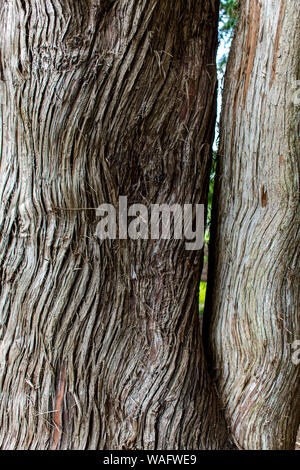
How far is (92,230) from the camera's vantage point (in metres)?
2.23

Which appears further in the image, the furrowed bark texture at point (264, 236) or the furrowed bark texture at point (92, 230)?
the furrowed bark texture at point (264, 236)

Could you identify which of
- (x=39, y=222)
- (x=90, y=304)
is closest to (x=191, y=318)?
(x=90, y=304)

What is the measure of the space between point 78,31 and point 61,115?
420 mm

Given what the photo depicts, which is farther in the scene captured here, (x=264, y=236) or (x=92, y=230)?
(x=264, y=236)

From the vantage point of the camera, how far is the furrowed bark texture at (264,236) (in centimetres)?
234

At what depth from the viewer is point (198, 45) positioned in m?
2.38

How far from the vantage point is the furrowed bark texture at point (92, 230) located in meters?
2.16

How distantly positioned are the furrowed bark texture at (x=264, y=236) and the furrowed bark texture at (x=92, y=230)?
0.94 ft

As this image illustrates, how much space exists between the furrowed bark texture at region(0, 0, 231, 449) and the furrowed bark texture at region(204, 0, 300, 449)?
0.94ft

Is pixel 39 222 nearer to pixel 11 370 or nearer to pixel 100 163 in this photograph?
pixel 100 163

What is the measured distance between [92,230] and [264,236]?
937mm

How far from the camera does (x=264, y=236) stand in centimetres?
238

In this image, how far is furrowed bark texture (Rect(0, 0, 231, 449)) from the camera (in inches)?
85.0

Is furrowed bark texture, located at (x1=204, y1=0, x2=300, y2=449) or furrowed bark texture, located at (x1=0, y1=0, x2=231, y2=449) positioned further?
furrowed bark texture, located at (x1=204, y1=0, x2=300, y2=449)
